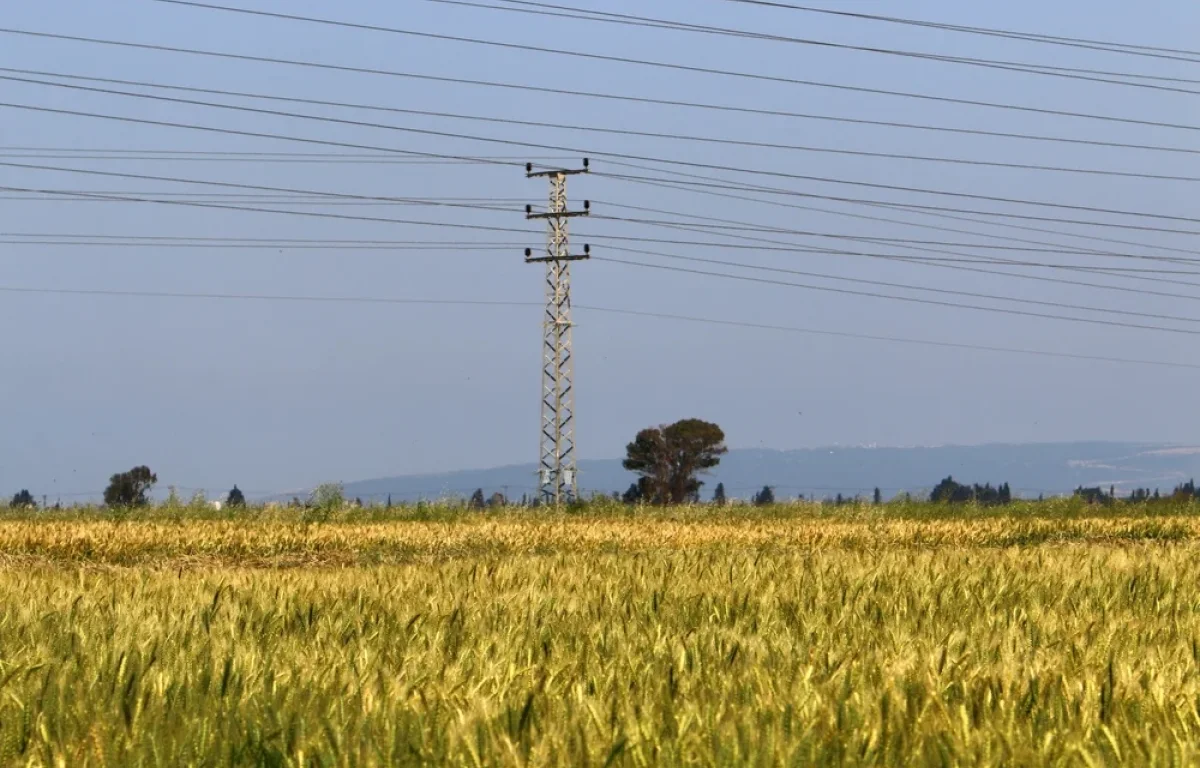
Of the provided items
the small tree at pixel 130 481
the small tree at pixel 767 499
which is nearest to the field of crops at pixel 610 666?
the small tree at pixel 767 499

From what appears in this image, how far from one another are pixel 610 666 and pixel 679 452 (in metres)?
91.8

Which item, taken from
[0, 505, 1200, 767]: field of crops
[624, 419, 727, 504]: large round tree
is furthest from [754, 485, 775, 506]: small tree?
[624, 419, 727, 504]: large round tree

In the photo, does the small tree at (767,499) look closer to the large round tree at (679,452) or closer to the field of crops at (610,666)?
the field of crops at (610,666)

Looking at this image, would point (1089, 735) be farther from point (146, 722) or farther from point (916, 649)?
point (146, 722)

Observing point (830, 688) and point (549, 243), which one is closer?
point (830, 688)

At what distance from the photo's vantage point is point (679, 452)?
318 ft

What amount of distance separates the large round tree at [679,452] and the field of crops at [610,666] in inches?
3258

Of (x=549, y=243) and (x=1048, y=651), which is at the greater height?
(x=549, y=243)

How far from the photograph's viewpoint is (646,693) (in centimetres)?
464

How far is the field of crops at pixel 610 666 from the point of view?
151 inches

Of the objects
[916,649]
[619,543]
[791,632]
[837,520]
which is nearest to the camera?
[916,649]

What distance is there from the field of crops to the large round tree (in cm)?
8275

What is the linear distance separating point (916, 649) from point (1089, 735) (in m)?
2.04

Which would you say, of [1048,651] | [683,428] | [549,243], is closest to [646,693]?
[1048,651]
